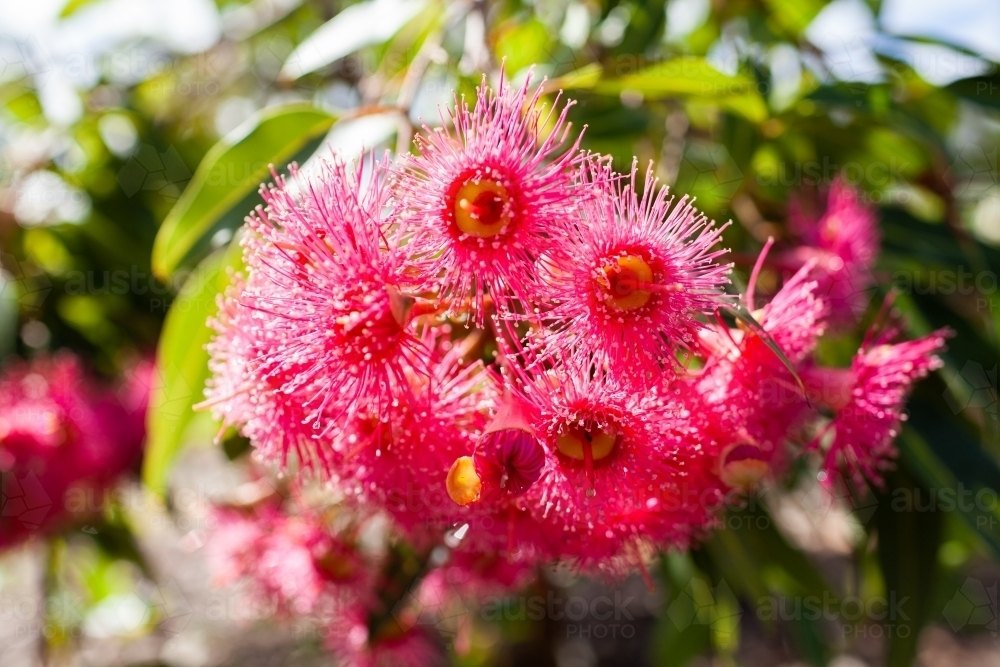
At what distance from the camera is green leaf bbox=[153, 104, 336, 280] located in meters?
0.99

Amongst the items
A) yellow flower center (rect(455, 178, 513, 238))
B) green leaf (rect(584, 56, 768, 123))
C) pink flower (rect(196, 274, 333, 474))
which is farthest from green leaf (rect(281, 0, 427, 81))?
yellow flower center (rect(455, 178, 513, 238))

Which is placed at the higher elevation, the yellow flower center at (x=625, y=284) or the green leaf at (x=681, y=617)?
the yellow flower center at (x=625, y=284)

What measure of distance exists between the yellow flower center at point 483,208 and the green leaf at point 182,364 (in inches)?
20.0

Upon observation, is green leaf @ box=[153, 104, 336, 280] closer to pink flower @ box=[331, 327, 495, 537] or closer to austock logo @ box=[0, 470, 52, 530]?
pink flower @ box=[331, 327, 495, 537]

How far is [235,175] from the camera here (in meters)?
1.00

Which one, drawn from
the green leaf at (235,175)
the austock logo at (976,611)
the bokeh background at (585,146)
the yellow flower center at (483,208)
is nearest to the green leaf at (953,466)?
the bokeh background at (585,146)

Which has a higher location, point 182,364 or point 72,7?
point 72,7

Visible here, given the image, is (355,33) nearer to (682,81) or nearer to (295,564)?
(682,81)

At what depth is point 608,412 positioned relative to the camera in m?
0.66

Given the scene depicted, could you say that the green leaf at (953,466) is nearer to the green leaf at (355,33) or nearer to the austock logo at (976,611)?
the green leaf at (355,33)

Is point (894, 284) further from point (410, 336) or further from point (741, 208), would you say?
point (410, 336)

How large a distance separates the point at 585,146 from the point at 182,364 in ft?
2.41

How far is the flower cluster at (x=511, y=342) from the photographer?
2.03ft

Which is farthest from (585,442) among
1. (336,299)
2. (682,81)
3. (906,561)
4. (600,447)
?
(906,561)
